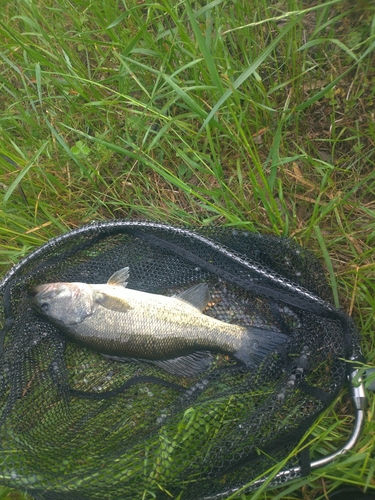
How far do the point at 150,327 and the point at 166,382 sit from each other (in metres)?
0.36

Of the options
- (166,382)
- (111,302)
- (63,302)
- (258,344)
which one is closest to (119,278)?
(111,302)

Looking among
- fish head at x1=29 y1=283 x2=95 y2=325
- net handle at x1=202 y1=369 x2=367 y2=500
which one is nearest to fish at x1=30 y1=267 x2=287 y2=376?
fish head at x1=29 y1=283 x2=95 y2=325

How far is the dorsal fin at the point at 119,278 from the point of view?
2.60 metres

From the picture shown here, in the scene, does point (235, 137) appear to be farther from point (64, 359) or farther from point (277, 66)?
point (64, 359)

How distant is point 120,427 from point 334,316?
1.39 meters

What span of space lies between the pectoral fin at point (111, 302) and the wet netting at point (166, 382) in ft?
0.70

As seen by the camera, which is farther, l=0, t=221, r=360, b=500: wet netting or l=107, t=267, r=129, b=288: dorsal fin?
l=107, t=267, r=129, b=288: dorsal fin

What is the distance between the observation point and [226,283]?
2.66m

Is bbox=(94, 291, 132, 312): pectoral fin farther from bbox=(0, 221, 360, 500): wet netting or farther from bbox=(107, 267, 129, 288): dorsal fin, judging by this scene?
bbox=(0, 221, 360, 500): wet netting

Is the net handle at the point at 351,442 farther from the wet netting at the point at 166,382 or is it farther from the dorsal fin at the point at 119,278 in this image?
the dorsal fin at the point at 119,278

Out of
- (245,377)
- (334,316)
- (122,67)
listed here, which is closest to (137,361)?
(245,377)

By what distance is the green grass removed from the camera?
2.40 m

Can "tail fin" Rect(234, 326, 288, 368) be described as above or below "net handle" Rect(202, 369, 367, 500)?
above

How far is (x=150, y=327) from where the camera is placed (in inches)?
97.3
